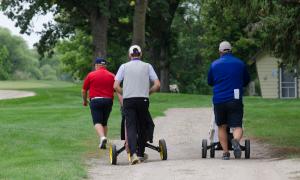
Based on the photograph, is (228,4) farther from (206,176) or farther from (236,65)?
(206,176)

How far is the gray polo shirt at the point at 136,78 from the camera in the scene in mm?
13750

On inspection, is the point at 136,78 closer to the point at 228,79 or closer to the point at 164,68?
the point at 228,79

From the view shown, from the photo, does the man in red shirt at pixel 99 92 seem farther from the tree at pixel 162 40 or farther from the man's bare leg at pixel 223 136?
the tree at pixel 162 40

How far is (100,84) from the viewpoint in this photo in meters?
16.1

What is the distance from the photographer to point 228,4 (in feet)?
54.6

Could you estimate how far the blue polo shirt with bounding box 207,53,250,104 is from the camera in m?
13.9

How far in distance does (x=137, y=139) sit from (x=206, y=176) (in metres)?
3.20

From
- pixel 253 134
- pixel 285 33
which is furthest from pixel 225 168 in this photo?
pixel 253 134

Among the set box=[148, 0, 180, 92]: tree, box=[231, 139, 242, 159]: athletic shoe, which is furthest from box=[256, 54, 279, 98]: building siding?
box=[231, 139, 242, 159]: athletic shoe

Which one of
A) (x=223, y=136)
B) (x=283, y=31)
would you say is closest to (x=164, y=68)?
(x=283, y=31)

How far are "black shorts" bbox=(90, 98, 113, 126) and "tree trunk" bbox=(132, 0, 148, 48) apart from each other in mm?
20091

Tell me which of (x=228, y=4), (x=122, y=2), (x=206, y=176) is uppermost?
(x=122, y=2)

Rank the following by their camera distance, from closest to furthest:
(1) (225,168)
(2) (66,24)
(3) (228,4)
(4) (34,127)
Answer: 1. (1) (225,168)
2. (3) (228,4)
3. (4) (34,127)
4. (2) (66,24)

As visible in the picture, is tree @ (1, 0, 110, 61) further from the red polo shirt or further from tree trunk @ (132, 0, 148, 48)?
the red polo shirt
